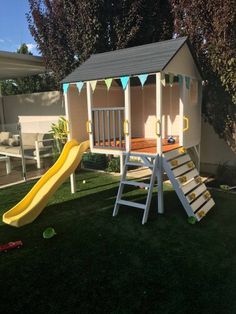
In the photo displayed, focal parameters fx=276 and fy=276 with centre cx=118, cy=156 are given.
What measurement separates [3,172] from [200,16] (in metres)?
6.22

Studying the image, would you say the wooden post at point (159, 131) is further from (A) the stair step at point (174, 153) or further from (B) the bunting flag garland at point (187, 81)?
(B) the bunting flag garland at point (187, 81)

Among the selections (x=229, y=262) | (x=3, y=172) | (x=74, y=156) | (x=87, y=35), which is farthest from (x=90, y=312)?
(x=87, y=35)

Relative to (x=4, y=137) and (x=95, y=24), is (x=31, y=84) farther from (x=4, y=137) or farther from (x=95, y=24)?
(x=95, y=24)

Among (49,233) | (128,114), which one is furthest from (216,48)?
(49,233)

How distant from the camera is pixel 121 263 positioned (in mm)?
3322

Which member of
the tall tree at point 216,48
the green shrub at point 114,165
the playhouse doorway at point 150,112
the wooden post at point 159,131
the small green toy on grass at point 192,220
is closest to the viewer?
the small green toy on grass at point 192,220

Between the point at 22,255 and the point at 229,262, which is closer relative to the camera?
the point at 229,262

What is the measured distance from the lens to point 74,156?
5484 millimetres

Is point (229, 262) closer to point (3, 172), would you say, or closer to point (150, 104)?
point (150, 104)

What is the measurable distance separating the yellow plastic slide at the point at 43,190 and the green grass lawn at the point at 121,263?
0.59ft

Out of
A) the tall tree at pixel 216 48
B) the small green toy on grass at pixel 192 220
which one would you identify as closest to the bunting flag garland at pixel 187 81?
the tall tree at pixel 216 48

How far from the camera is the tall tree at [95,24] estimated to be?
7.42 metres

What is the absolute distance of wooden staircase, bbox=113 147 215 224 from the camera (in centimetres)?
444

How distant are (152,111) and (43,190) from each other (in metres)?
3.51
